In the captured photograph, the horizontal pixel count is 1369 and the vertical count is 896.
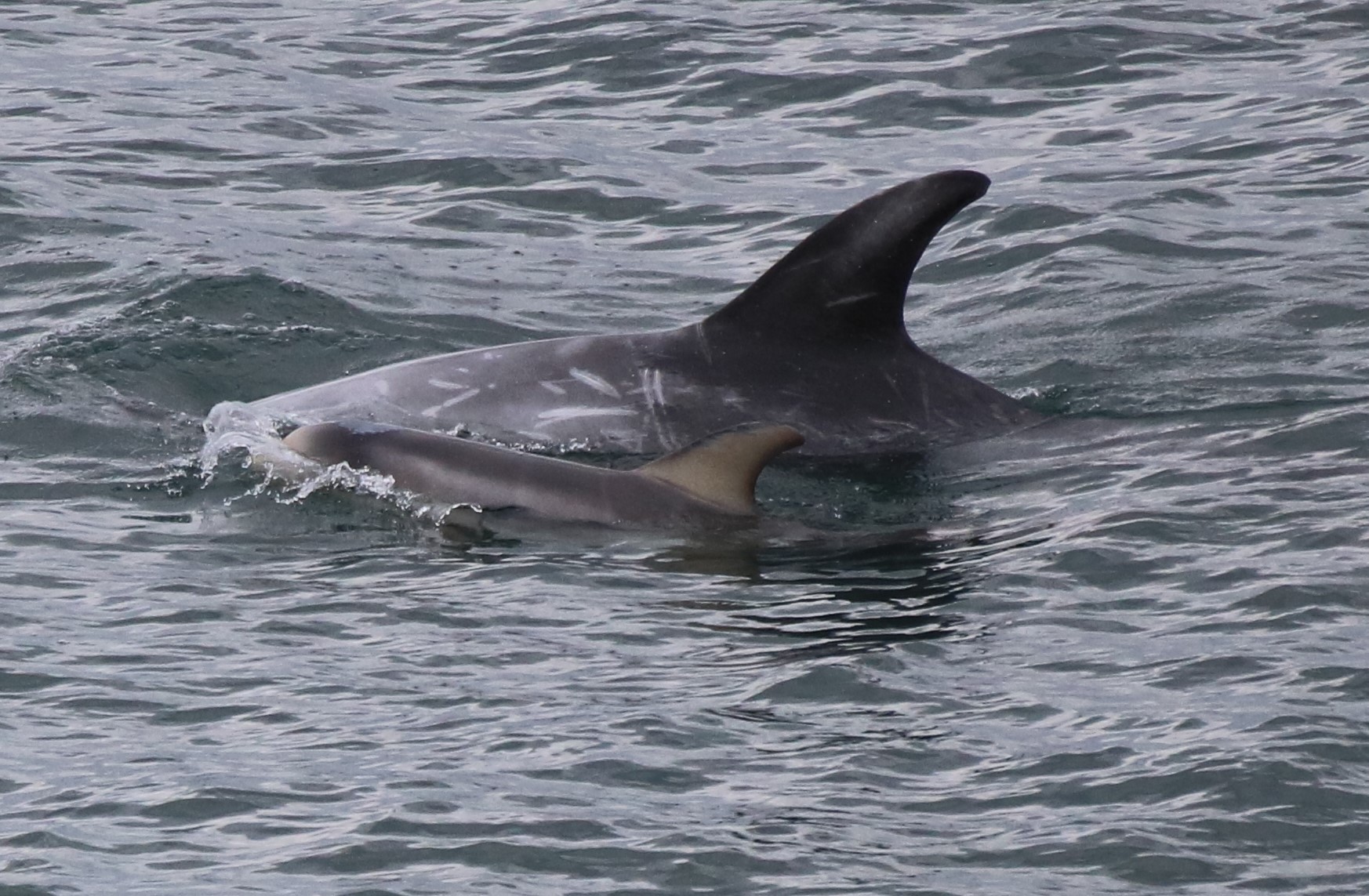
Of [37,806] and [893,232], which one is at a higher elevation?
[893,232]

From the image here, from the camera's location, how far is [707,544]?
10.0 meters

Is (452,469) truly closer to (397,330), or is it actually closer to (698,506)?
(698,506)

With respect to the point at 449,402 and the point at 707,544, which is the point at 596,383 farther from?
the point at 707,544

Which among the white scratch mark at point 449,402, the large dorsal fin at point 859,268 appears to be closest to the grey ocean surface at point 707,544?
the large dorsal fin at point 859,268

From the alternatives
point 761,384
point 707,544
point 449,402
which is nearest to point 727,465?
point 707,544

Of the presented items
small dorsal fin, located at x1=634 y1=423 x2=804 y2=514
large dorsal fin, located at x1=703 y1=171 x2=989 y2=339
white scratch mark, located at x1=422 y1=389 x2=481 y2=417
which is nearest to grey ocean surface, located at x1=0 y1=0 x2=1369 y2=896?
small dorsal fin, located at x1=634 y1=423 x2=804 y2=514

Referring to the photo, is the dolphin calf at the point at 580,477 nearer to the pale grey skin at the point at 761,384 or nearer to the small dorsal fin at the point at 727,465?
the small dorsal fin at the point at 727,465

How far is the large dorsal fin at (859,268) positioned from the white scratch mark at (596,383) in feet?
2.32

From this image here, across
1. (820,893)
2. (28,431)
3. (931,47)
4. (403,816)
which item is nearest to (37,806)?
(403,816)

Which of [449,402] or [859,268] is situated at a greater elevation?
[859,268]

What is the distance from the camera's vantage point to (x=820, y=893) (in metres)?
6.72

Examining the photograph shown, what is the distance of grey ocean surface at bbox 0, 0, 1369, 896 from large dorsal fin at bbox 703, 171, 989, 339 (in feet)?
2.65

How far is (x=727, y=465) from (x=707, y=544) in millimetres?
396

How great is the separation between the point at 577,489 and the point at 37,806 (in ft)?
11.7
